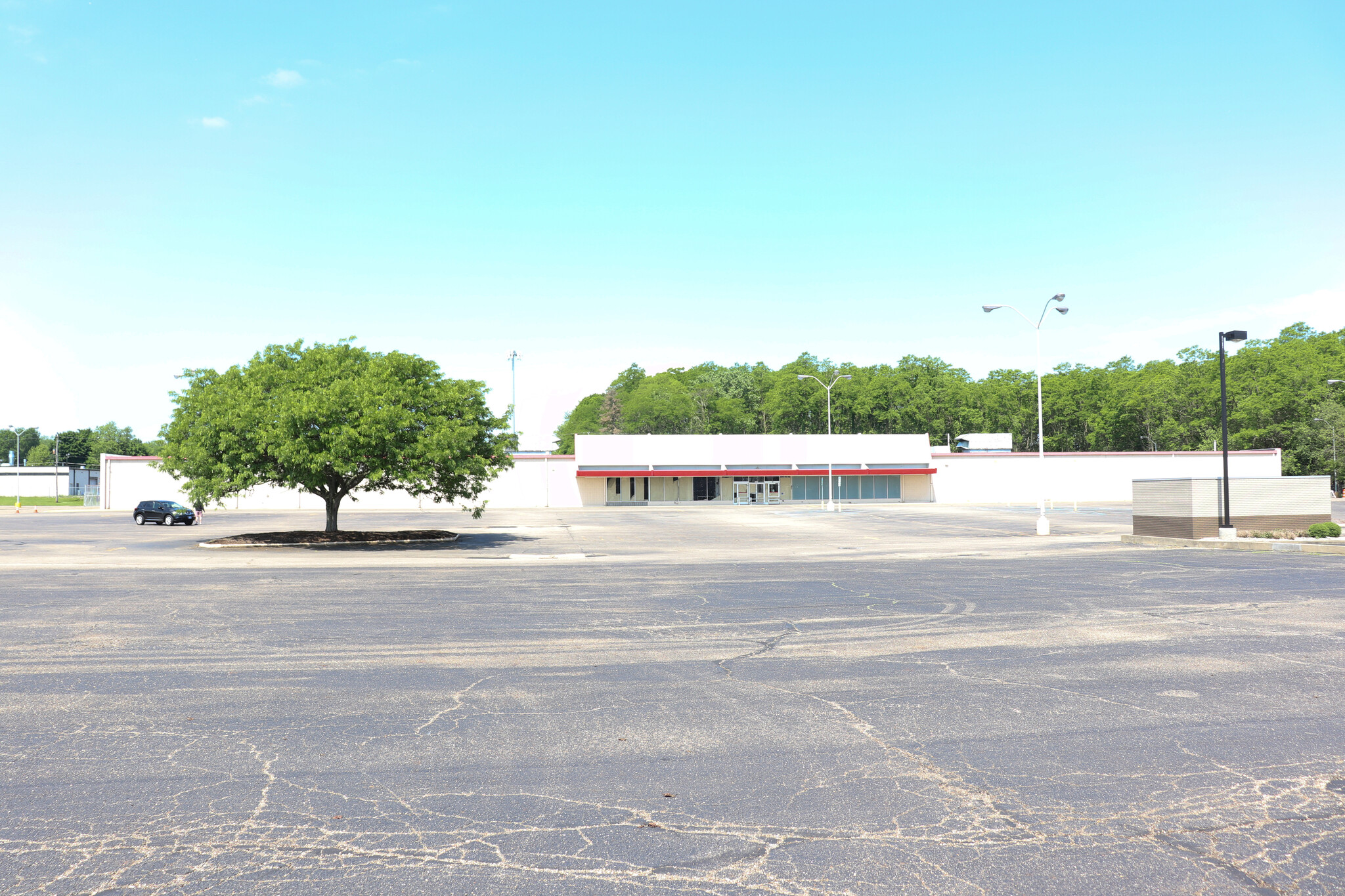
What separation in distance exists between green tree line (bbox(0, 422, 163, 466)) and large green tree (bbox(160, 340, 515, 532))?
143599 mm

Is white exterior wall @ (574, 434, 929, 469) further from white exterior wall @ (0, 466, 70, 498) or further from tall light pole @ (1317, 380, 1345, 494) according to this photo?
white exterior wall @ (0, 466, 70, 498)

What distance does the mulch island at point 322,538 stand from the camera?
2962 centimetres

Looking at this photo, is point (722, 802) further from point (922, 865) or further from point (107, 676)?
point (107, 676)

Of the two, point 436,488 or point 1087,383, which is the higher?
point 1087,383

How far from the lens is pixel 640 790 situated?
541cm

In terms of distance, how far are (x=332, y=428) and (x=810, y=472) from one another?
5119 cm

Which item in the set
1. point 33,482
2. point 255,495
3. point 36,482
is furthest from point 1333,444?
point 33,482

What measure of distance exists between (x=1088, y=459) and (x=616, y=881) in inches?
3088

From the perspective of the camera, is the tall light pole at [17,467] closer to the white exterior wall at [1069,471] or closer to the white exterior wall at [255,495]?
the white exterior wall at [255,495]

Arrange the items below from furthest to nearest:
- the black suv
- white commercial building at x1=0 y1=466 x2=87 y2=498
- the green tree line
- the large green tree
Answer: the green tree line → white commercial building at x1=0 y1=466 x2=87 y2=498 → the black suv → the large green tree

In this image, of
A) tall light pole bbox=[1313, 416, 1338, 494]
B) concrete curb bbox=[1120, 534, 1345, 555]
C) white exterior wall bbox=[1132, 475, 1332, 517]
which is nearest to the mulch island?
concrete curb bbox=[1120, 534, 1345, 555]

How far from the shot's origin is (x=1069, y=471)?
2889 inches

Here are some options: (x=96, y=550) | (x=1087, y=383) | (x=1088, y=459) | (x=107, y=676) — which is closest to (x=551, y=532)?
(x=96, y=550)

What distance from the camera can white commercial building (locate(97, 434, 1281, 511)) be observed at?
233 ft
